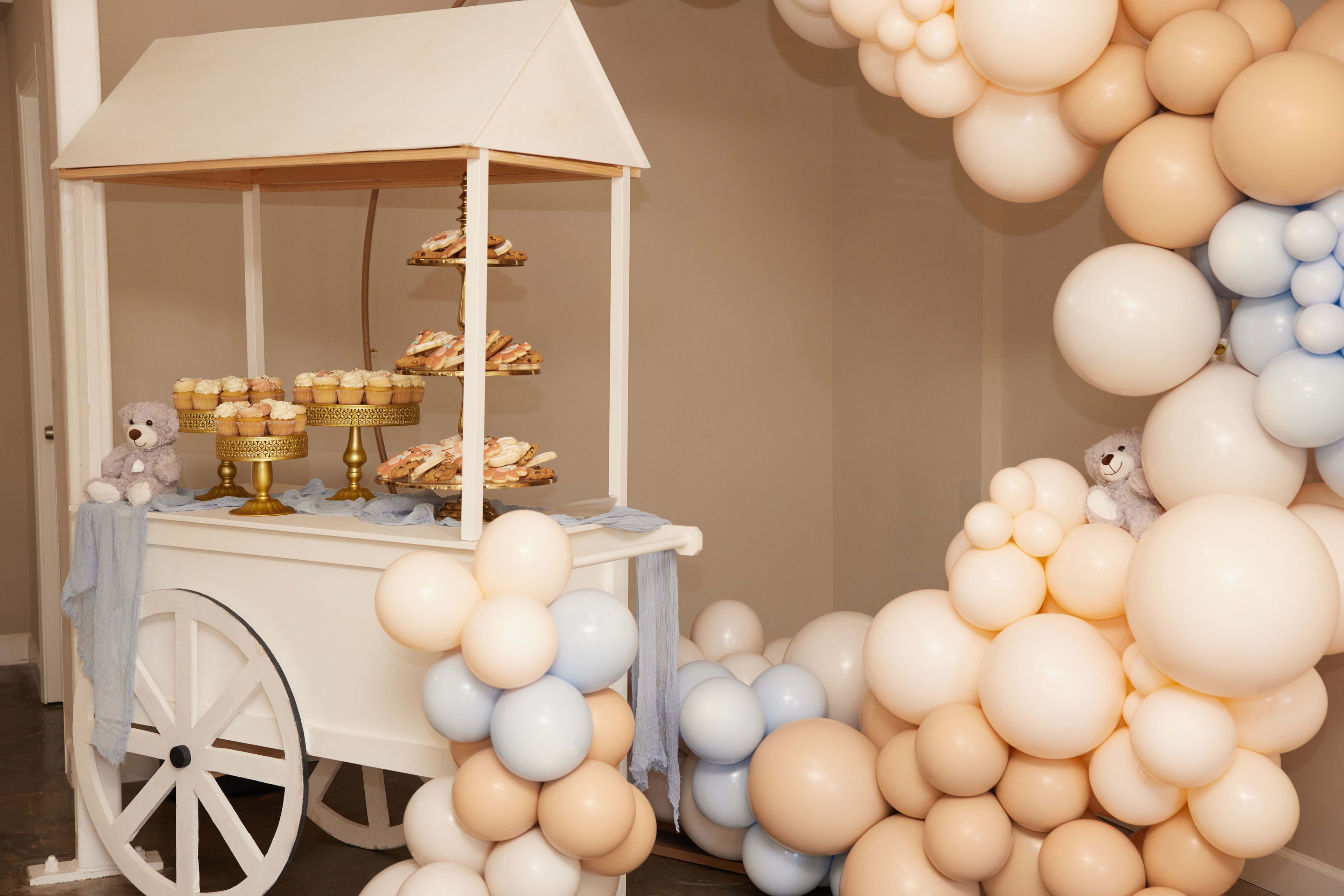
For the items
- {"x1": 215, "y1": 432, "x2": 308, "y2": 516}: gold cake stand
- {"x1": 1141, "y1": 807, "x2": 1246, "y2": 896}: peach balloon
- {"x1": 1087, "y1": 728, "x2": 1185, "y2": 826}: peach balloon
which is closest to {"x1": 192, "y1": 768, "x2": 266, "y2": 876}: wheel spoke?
{"x1": 215, "y1": 432, "x2": 308, "y2": 516}: gold cake stand

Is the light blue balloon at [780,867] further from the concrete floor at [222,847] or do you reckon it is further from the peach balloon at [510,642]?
the peach balloon at [510,642]

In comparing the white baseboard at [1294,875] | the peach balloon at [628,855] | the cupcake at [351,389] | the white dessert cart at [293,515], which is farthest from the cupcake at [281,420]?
the white baseboard at [1294,875]

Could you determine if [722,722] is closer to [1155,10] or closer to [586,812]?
[586,812]

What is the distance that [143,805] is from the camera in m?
2.76

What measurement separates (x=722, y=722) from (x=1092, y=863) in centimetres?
83

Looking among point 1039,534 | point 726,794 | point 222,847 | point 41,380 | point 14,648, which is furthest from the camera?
point 14,648

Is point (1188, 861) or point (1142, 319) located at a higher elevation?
point (1142, 319)

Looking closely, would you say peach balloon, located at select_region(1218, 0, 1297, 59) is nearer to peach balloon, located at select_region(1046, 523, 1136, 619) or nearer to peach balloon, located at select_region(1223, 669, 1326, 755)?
peach balloon, located at select_region(1046, 523, 1136, 619)

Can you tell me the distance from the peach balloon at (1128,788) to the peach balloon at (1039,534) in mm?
386

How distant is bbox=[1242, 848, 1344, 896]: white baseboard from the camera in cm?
279

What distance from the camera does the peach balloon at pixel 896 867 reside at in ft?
8.18

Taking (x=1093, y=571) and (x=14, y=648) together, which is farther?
(x=14, y=648)

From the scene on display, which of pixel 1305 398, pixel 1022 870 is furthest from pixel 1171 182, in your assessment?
pixel 1022 870

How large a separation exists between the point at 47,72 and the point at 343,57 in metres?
1.61
